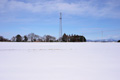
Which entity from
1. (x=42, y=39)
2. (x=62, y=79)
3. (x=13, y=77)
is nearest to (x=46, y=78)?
(x=62, y=79)

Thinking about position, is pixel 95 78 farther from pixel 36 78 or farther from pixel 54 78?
pixel 36 78

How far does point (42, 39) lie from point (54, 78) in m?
A: 33.4

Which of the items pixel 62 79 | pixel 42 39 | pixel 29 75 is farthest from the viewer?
pixel 42 39

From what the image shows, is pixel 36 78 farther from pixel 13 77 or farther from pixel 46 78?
pixel 13 77

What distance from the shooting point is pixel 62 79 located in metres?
2.57

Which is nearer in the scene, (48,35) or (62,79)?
(62,79)

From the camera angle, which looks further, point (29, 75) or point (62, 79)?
point (29, 75)

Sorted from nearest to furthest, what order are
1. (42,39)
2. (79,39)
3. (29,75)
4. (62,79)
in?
(62,79), (29,75), (42,39), (79,39)

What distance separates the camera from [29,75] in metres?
2.83

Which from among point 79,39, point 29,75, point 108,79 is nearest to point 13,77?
point 29,75

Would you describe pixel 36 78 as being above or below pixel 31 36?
below

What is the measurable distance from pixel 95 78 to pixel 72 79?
60cm

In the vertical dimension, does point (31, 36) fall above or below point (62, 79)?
above

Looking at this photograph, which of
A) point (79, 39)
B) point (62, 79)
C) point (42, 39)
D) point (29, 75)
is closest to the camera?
point (62, 79)
